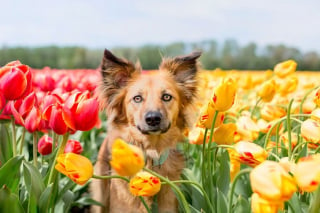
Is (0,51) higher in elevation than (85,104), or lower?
lower

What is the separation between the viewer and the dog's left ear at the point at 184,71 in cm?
296

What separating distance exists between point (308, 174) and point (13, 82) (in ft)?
4.18

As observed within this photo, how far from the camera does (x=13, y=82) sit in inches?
71.4

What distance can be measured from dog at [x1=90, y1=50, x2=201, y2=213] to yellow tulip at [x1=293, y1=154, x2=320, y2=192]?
1413 mm

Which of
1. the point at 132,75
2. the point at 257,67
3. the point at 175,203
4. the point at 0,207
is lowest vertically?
the point at 257,67

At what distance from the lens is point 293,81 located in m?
3.61

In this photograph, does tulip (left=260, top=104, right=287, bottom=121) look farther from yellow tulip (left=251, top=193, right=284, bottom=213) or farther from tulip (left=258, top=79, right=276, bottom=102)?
yellow tulip (left=251, top=193, right=284, bottom=213)

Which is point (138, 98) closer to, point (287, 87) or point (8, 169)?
point (8, 169)

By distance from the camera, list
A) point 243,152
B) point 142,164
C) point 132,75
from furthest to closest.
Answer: point 132,75, point 243,152, point 142,164

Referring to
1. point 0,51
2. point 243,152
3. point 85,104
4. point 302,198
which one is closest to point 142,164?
point 243,152

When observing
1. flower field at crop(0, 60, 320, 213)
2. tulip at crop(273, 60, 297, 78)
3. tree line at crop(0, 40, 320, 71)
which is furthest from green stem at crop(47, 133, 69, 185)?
tree line at crop(0, 40, 320, 71)

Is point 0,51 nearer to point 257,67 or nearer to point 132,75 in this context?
point 257,67

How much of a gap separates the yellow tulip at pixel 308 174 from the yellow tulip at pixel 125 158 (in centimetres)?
44

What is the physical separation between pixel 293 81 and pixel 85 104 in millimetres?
2396
